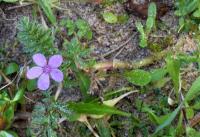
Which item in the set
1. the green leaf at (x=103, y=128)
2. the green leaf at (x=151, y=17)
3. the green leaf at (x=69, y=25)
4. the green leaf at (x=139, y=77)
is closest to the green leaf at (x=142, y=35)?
the green leaf at (x=151, y=17)

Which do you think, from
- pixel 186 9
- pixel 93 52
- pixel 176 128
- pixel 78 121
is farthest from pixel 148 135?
pixel 186 9

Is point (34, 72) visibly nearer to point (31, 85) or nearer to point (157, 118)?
point (31, 85)

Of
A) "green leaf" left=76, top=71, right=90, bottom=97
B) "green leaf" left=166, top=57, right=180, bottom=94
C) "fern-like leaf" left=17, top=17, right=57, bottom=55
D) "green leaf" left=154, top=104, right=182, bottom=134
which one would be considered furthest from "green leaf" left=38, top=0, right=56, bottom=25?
"green leaf" left=154, top=104, right=182, bottom=134

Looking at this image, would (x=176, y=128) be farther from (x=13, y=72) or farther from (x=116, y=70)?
(x=13, y=72)

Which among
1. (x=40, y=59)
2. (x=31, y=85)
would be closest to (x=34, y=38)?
(x=40, y=59)

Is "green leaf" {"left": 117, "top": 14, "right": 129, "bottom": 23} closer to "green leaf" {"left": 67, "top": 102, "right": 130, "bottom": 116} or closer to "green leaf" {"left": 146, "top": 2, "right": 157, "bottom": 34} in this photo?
"green leaf" {"left": 146, "top": 2, "right": 157, "bottom": 34}

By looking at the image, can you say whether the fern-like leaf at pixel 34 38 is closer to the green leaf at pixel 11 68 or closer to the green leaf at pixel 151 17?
the green leaf at pixel 11 68

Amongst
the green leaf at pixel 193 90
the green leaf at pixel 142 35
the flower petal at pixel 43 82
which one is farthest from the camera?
the green leaf at pixel 142 35
